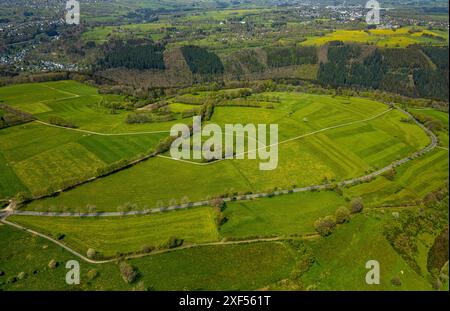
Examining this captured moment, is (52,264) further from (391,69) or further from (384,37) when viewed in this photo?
(384,37)

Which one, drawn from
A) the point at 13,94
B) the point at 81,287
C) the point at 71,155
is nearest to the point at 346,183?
Answer: the point at 81,287

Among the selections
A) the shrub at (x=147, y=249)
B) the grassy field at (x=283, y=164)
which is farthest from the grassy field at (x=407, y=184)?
the shrub at (x=147, y=249)

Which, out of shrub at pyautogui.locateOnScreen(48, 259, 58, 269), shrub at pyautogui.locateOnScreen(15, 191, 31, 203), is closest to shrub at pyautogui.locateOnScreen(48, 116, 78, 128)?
shrub at pyautogui.locateOnScreen(15, 191, 31, 203)

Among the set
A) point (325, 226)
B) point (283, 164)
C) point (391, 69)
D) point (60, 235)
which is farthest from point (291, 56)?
point (60, 235)

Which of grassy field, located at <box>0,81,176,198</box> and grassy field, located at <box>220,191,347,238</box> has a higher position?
grassy field, located at <box>0,81,176,198</box>

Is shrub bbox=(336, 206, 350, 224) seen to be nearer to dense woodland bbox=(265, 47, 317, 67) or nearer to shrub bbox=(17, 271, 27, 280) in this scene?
shrub bbox=(17, 271, 27, 280)

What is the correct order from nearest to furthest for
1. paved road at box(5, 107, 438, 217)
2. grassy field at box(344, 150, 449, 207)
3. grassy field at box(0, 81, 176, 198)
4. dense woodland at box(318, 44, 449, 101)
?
1. paved road at box(5, 107, 438, 217)
2. grassy field at box(344, 150, 449, 207)
3. grassy field at box(0, 81, 176, 198)
4. dense woodland at box(318, 44, 449, 101)

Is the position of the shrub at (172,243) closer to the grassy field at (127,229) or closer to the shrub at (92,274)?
the grassy field at (127,229)
